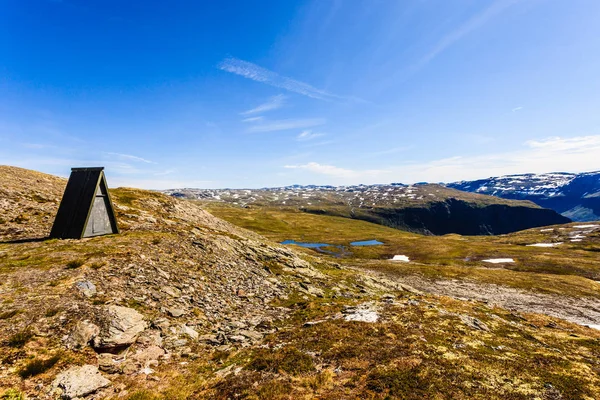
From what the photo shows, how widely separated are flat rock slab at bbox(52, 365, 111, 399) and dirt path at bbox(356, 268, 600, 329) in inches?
2309

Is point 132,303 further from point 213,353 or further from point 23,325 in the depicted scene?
point 213,353

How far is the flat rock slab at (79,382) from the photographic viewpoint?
11.3 meters

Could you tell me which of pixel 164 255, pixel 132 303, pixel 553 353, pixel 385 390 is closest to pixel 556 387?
pixel 553 353

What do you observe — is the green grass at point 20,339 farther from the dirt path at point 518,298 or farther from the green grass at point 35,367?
the dirt path at point 518,298

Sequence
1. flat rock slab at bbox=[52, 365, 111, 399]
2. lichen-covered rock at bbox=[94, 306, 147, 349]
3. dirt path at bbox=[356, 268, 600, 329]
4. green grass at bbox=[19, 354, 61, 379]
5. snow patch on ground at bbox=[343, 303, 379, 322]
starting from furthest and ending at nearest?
dirt path at bbox=[356, 268, 600, 329], snow patch on ground at bbox=[343, 303, 379, 322], lichen-covered rock at bbox=[94, 306, 147, 349], green grass at bbox=[19, 354, 61, 379], flat rock slab at bbox=[52, 365, 111, 399]

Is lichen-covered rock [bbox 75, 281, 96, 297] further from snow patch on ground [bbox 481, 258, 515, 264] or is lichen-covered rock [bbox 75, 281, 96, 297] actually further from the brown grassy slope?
snow patch on ground [bbox 481, 258, 515, 264]

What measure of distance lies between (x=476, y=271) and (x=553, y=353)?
74.1 m

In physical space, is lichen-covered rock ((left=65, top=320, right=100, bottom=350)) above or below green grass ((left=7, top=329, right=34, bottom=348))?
below

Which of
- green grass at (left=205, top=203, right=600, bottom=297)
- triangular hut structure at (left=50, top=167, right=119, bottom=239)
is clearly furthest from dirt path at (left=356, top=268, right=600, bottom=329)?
triangular hut structure at (left=50, top=167, right=119, bottom=239)

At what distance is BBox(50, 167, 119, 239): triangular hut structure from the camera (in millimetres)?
29188

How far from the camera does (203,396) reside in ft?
39.6

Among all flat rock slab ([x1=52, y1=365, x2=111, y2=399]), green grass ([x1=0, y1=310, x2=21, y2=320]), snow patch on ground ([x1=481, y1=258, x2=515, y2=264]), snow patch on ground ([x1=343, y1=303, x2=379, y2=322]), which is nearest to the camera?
flat rock slab ([x1=52, y1=365, x2=111, y2=399])

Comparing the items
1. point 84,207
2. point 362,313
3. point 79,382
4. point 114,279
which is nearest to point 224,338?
point 79,382

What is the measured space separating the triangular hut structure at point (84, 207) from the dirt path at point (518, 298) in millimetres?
59733
